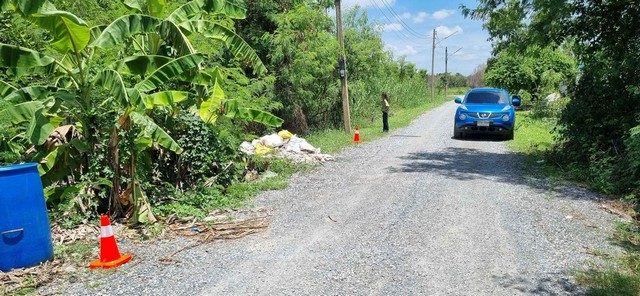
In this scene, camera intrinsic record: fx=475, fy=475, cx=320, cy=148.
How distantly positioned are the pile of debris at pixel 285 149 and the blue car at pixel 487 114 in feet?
17.1

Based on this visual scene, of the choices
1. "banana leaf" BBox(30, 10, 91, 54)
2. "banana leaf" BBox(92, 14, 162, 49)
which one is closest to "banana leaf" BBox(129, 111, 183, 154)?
"banana leaf" BBox(92, 14, 162, 49)

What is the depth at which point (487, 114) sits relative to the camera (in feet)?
47.2

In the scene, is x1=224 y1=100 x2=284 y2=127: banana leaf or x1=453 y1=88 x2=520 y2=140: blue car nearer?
x1=224 y1=100 x2=284 y2=127: banana leaf

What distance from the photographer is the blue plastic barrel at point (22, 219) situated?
4.84m

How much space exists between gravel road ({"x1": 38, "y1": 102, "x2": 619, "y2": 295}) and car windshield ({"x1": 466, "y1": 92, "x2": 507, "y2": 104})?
675 centimetres

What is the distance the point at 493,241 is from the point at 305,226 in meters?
2.38

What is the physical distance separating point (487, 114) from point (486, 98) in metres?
1.18

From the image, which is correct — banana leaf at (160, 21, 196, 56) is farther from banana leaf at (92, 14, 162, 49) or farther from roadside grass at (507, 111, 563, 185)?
roadside grass at (507, 111, 563, 185)

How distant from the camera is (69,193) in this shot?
6465mm

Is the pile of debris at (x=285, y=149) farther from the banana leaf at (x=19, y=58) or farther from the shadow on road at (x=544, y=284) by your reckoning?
the shadow on road at (x=544, y=284)

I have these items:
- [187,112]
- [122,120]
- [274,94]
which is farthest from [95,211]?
[274,94]

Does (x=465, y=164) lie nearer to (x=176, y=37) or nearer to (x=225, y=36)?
(x=225, y=36)

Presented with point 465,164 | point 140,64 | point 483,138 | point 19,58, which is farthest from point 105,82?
point 483,138

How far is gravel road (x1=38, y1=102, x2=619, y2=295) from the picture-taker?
4504mm
